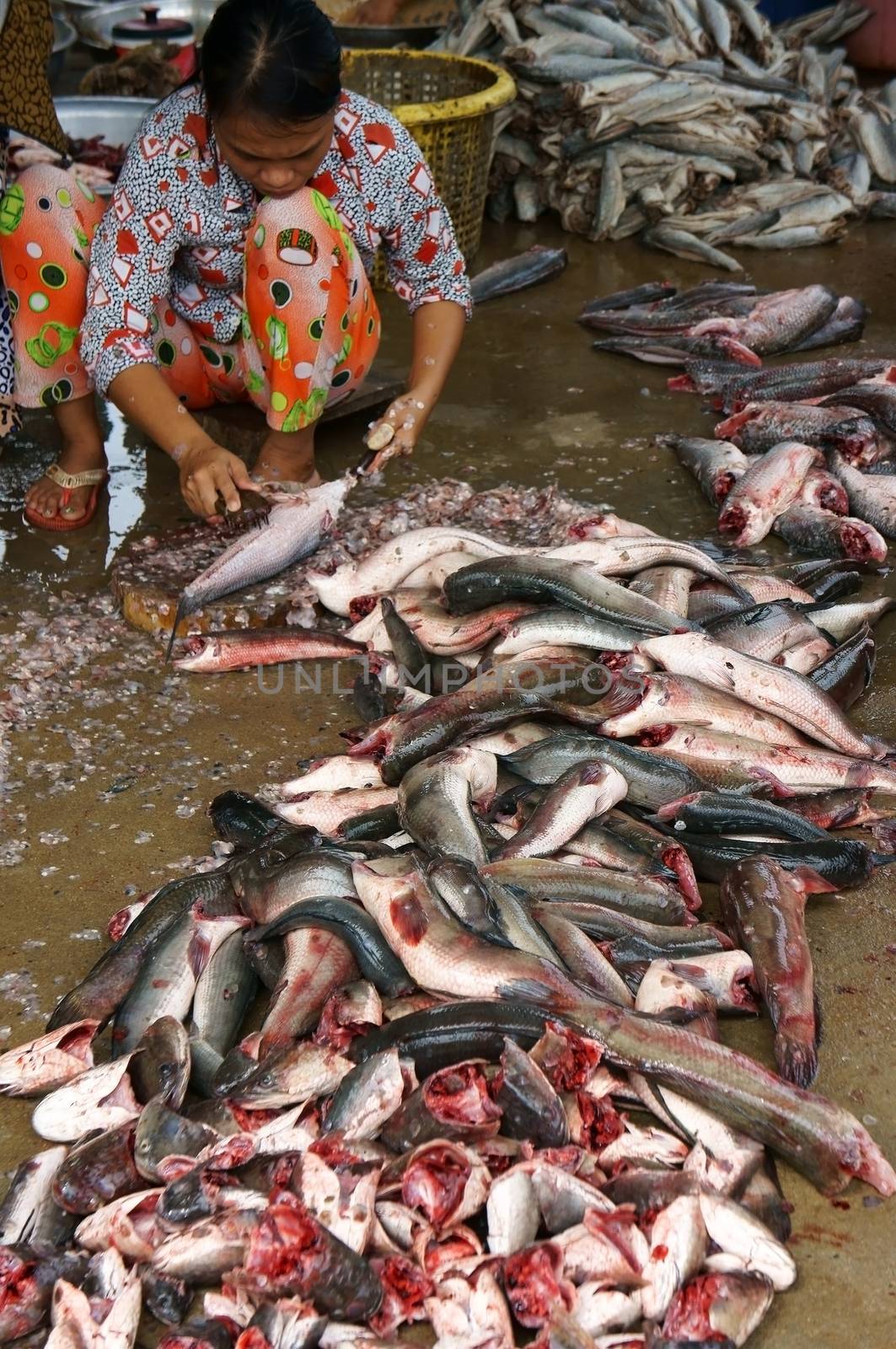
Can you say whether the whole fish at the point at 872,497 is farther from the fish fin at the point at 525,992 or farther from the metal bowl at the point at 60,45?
the metal bowl at the point at 60,45

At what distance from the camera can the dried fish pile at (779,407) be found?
446 cm

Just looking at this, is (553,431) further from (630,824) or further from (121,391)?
(630,824)

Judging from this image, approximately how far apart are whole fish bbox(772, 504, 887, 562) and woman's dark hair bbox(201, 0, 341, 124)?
2052 mm

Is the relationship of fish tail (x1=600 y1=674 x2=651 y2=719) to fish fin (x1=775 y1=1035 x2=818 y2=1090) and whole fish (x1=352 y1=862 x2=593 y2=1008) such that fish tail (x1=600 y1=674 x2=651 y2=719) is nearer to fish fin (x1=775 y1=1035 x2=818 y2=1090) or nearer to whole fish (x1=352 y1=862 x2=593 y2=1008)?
whole fish (x1=352 y1=862 x2=593 y2=1008)

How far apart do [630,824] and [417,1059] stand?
2.98ft

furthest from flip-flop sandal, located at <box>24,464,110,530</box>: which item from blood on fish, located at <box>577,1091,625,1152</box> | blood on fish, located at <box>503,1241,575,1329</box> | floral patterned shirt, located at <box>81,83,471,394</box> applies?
blood on fish, located at <box>503,1241,575,1329</box>

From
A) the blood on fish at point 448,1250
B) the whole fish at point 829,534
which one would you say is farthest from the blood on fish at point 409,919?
the whole fish at point 829,534

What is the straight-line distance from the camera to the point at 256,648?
3.82 meters

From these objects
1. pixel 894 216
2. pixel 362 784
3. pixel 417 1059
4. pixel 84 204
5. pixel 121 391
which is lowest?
pixel 894 216

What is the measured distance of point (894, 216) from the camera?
7.73 metres

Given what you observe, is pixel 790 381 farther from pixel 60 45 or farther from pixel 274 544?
pixel 60 45

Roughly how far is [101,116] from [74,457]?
137 inches

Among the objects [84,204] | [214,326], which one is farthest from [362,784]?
[84,204]

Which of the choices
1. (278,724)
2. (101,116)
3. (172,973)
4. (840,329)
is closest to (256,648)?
(278,724)
